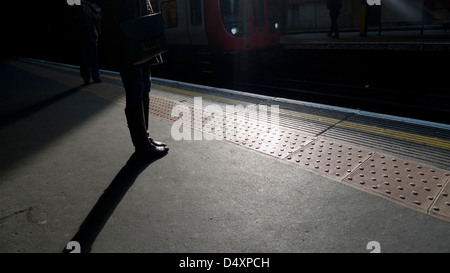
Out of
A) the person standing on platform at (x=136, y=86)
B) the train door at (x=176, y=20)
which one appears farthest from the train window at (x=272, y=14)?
the person standing on platform at (x=136, y=86)

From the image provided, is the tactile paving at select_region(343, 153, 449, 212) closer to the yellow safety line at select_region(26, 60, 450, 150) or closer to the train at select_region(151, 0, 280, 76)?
the yellow safety line at select_region(26, 60, 450, 150)

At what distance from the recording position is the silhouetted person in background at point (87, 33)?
564cm

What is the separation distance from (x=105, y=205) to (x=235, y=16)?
7254 mm

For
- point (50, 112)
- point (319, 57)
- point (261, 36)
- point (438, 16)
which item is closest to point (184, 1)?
point (261, 36)

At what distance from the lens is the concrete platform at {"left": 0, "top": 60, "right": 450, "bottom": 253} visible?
5.25ft

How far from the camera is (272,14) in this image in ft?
30.5

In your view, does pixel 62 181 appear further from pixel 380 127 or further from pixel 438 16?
pixel 438 16

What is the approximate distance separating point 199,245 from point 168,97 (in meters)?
3.38

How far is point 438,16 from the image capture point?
15008 millimetres

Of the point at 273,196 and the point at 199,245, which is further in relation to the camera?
the point at 273,196

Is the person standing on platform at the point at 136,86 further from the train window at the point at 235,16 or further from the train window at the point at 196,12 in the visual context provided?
the train window at the point at 196,12

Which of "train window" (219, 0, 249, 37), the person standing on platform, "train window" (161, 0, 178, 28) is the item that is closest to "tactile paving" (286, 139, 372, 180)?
the person standing on platform

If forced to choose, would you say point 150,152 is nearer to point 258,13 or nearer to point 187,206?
point 187,206
